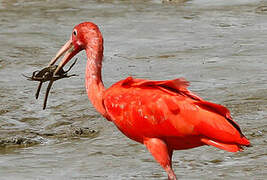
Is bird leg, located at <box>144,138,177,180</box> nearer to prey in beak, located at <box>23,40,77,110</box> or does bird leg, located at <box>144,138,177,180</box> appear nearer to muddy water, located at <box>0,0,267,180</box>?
muddy water, located at <box>0,0,267,180</box>

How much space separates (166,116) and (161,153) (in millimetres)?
313

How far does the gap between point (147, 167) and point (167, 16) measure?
8.07 m

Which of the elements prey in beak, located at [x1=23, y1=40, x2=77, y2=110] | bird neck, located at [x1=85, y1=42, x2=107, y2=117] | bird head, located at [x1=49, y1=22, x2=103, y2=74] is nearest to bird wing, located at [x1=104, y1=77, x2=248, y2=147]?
bird neck, located at [x1=85, y1=42, x2=107, y2=117]

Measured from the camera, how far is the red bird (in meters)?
6.51

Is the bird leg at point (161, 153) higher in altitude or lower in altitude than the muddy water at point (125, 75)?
higher

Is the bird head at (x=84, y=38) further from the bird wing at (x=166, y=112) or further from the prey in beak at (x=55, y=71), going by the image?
the bird wing at (x=166, y=112)

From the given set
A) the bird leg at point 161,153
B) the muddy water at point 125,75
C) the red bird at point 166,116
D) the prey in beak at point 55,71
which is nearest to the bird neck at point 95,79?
the red bird at point 166,116

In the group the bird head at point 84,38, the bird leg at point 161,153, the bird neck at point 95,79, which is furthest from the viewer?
the bird head at point 84,38

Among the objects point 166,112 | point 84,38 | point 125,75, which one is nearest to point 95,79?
point 84,38

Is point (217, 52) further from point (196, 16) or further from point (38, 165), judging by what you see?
point (38, 165)

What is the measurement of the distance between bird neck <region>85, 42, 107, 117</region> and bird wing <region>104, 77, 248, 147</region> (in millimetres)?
108

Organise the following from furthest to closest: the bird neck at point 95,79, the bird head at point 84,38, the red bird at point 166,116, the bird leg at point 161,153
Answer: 1. the bird head at point 84,38
2. the bird neck at point 95,79
3. the bird leg at point 161,153
4. the red bird at point 166,116

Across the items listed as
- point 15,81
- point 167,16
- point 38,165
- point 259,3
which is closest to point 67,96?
point 15,81

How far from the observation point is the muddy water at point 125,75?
762cm
